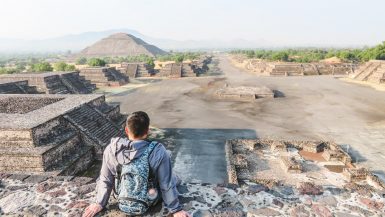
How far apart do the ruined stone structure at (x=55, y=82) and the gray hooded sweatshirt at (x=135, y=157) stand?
83.5ft

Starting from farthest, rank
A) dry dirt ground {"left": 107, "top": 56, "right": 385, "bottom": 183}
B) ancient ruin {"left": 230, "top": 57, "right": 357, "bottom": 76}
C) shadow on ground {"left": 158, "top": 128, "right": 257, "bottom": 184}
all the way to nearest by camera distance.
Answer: ancient ruin {"left": 230, "top": 57, "right": 357, "bottom": 76} → dry dirt ground {"left": 107, "top": 56, "right": 385, "bottom": 183} → shadow on ground {"left": 158, "top": 128, "right": 257, "bottom": 184}

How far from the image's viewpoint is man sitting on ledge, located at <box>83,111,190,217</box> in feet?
12.5

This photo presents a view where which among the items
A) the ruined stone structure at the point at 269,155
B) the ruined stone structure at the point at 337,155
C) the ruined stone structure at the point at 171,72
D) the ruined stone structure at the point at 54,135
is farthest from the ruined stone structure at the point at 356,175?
the ruined stone structure at the point at 171,72

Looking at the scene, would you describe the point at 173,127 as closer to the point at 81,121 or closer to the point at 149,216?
the point at 81,121

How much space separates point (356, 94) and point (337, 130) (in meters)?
15.0

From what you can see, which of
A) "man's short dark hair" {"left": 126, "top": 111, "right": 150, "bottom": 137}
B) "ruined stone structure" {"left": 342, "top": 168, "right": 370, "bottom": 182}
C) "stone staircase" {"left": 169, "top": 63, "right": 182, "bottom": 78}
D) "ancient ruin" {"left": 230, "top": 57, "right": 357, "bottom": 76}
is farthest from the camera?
"ancient ruin" {"left": 230, "top": 57, "right": 357, "bottom": 76}

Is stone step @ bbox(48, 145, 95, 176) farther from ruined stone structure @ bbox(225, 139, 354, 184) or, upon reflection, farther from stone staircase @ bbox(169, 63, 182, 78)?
stone staircase @ bbox(169, 63, 182, 78)

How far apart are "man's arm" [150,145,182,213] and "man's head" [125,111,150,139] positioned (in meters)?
0.29

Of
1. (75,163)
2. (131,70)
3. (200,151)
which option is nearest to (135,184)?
(75,163)

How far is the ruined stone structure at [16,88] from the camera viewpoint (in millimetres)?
22797

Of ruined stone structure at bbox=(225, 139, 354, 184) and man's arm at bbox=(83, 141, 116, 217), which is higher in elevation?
man's arm at bbox=(83, 141, 116, 217)

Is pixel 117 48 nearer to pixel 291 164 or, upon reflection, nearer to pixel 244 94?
pixel 244 94

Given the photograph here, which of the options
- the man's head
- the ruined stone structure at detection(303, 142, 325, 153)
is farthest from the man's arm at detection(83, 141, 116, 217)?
the ruined stone structure at detection(303, 142, 325, 153)

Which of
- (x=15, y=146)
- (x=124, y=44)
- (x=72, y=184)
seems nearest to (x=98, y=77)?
(x=15, y=146)
